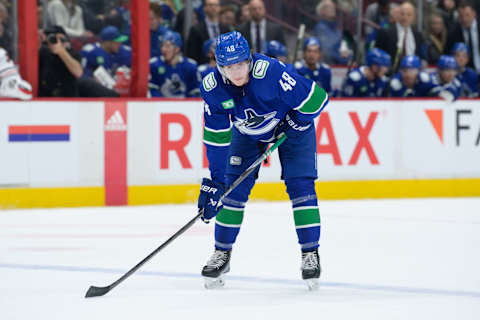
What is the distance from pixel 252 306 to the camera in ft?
11.7

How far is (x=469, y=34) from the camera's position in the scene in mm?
8570

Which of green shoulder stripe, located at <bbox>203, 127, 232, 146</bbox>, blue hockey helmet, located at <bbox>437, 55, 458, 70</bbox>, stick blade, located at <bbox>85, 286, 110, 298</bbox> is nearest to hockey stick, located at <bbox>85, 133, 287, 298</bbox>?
stick blade, located at <bbox>85, 286, 110, 298</bbox>

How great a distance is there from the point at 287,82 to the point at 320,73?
415 centimetres

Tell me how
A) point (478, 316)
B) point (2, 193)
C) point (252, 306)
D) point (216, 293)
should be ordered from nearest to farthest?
point (478, 316) < point (252, 306) < point (216, 293) < point (2, 193)

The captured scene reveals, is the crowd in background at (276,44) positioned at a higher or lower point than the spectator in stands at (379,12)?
lower

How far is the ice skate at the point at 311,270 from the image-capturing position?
386cm

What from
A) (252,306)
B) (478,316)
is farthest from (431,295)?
(252,306)

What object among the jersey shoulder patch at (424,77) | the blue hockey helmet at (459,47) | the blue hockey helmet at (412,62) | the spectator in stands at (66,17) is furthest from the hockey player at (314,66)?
the spectator in stands at (66,17)

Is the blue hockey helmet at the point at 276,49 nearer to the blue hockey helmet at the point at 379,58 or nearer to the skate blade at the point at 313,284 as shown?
the blue hockey helmet at the point at 379,58

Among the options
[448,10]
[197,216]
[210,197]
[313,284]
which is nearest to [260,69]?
[210,197]

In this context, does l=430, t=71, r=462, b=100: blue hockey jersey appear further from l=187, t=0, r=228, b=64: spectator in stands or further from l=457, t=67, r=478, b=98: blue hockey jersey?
l=187, t=0, r=228, b=64: spectator in stands

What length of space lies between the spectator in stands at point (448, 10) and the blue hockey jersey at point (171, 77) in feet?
9.57

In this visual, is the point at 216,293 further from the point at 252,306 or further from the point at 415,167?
the point at 415,167

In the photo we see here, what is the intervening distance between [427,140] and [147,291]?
4.36 meters
